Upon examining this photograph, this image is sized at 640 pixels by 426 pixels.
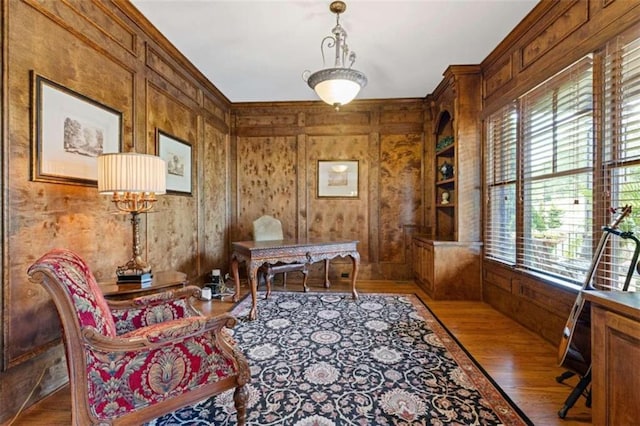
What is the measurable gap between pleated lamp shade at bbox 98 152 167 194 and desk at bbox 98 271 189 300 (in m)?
0.64

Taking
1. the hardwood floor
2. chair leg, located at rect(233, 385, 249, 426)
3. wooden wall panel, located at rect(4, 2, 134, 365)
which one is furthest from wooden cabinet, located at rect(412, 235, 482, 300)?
wooden wall panel, located at rect(4, 2, 134, 365)

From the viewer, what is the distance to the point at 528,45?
288 cm

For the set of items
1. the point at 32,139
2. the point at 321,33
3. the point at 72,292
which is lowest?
the point at 72,292

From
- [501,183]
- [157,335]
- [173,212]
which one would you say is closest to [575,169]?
[501,183]

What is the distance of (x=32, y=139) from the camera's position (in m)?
1.87

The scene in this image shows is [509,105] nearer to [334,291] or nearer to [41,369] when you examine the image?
[334,291]

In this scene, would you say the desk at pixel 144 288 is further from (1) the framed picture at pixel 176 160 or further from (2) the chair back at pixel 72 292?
(1) the framed picture at pixel 176 160

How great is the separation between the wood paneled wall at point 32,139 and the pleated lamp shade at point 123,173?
0.39 m

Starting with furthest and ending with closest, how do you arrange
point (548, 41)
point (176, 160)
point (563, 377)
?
point (176, 160), point (548, 41), point (563, 377)

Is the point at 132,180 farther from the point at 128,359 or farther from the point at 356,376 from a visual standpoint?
the point at 356,376

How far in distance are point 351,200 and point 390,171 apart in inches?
32.3

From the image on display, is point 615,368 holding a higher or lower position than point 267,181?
lower

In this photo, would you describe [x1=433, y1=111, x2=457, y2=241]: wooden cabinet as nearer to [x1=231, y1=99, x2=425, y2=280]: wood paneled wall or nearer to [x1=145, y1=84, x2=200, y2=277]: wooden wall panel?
[x1=231, y1=99, x2=425, y2=280]: wood paneled wall

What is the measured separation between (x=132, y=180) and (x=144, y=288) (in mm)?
719
